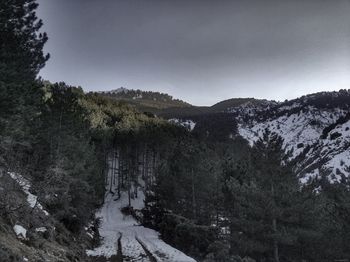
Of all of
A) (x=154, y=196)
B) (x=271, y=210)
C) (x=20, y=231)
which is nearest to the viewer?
(x=20, y=231)

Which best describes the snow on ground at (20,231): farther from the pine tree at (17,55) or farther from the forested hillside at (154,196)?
the pine tree at (17,55)

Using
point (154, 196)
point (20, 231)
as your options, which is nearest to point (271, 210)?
point (20, 231)

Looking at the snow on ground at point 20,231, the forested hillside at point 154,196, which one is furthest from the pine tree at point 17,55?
the snow on ground at point 20,231

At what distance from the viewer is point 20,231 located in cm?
1620

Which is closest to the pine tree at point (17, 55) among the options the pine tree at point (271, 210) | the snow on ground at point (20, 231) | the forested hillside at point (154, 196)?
the forested hillside at point (154, 196)

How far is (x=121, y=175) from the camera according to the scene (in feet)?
257

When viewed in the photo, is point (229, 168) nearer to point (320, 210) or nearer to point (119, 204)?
point (320, 210)

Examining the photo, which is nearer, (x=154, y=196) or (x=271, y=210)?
(x=271, y=210)

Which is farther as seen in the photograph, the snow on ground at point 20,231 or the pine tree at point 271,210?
the pine tree at point 271,210

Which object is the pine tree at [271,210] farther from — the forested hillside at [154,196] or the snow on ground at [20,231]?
the snow on ground at [20,231]

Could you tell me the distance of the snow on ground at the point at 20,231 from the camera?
52.0ft

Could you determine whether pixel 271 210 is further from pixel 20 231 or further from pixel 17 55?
pixel 17 55

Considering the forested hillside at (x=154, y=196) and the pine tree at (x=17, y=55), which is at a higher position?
the pine tree at (x=17, y=55)

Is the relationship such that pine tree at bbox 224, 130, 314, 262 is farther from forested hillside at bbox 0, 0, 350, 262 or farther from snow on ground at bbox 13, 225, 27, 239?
snow on ground at bbox 13, 225, 27, 239
